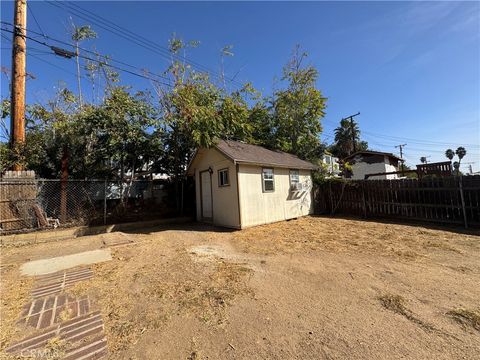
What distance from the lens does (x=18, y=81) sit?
28.5 feet

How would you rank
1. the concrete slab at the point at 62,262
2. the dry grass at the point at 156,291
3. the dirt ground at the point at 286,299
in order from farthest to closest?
the concrete slab at the point at 62,262, the dry grass at the point at 156,291, the dirt ground at the point at 286,299

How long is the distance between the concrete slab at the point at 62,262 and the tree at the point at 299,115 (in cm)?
1140

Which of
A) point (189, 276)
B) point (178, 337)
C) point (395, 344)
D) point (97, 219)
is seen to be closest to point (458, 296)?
point (395, 344)

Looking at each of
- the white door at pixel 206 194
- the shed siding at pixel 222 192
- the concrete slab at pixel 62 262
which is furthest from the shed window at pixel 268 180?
the concrete slab at pixel 62 262

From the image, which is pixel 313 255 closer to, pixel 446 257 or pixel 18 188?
pixel 446 257

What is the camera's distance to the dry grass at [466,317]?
260 cm

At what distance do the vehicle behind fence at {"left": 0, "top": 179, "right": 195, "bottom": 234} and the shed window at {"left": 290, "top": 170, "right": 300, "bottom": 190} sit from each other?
4.88 metres

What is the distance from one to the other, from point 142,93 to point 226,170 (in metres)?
5.96

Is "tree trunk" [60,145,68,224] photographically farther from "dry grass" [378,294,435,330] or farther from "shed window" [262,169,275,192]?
"dry grass" [378,294,435,330]

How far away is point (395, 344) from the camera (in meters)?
2.34

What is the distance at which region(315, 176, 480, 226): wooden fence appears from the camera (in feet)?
26.1

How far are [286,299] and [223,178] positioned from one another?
6.82m

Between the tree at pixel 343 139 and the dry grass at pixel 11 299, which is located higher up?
the tree at pixel 343 139

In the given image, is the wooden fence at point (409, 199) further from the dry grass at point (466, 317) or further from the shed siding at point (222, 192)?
the dry grass at point (466, 317)
